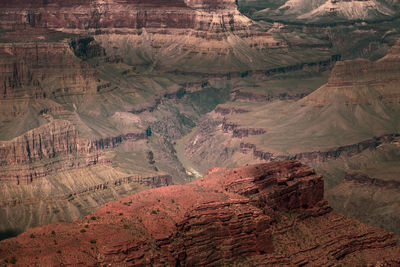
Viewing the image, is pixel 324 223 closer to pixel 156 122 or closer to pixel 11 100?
pixel 11 100

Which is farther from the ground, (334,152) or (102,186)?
(102,186)

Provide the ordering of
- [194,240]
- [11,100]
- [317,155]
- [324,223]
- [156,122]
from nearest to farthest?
[194,240] < [324,223] < [317,155] < [11,100] < [156,122]

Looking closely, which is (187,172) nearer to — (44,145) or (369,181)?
(44,145)

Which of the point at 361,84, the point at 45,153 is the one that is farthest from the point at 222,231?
the point at 361,84

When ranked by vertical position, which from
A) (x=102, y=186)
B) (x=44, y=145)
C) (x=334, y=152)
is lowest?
(x=334, y=152)

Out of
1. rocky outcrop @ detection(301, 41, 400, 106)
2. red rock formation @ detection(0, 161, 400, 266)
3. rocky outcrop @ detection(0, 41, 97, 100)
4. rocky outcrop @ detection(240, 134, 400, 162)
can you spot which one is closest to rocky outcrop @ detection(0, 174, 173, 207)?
rocky outcrop @ detection(240, 134, 400, 162)

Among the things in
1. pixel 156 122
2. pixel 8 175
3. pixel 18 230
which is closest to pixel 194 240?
pixel 18 230

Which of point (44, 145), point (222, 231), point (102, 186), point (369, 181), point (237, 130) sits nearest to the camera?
point (222, 231)
